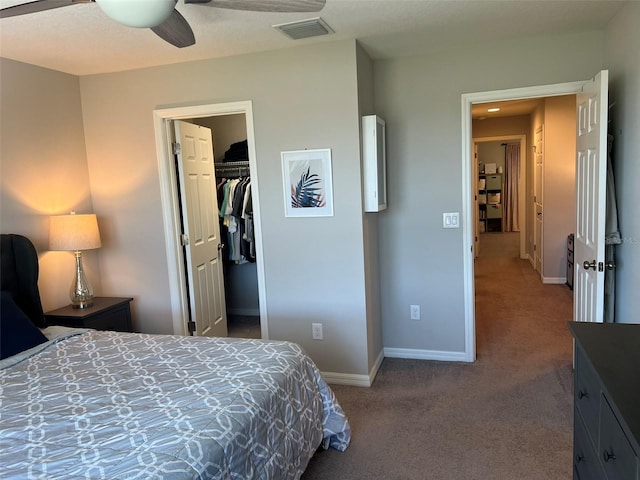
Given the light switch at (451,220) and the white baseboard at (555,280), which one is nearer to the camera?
the light switch at (451,220)

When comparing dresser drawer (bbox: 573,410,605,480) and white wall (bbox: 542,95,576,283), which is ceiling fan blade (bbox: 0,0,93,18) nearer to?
dresser drawer (bbox: 573,410,605,480)

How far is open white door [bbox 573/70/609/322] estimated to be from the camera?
8.21 feet

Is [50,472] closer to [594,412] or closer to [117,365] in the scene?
[117,365]

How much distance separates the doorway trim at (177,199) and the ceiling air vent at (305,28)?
615 mm

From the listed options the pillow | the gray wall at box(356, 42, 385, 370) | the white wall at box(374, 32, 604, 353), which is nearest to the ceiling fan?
the gray wall at box(356, 42, 385, 370)

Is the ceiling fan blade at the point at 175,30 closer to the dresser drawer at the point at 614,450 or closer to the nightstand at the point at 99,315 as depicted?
the nightstand at the point at 99,315

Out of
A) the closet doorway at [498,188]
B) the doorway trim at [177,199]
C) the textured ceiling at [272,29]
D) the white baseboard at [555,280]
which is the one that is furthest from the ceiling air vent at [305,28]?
the closet doorway at [498,188]

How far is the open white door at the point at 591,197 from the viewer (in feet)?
8.21

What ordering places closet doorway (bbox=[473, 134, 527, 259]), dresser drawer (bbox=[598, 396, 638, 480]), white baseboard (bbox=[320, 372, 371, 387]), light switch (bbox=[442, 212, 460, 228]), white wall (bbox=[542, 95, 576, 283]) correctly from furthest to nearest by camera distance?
1. closet doorway (bbox=[473, 134, 527, 259])
2. white wall (bbox=[542, 95, 576, 283])
3. light switch (bbox=[442, 212, 460, 228])
4. white baseboard (bbox=[320, 372, 371, 387])
5. dresser drawer (bbox=[598, 396, 638, 480])

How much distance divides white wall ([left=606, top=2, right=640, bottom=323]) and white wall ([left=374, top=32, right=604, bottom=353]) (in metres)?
0.47

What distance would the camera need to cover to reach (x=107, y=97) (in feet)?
11.2

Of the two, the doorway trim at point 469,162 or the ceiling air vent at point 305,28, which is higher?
the ceiling air vent at point 305,28

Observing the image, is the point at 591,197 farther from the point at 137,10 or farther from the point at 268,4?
the point at 137,10

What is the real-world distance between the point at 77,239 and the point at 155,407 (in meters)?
1.86
